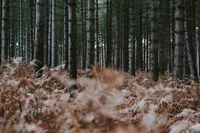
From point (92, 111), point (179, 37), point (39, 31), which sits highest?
point (39, 31)

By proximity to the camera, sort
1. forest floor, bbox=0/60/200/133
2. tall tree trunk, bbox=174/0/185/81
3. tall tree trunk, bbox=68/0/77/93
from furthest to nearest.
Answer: tall tree trunk, bbox=174/0/185/81, tall tree trunk, bbox=68/0/77/93, forest floor, bbox=0/60/200/133

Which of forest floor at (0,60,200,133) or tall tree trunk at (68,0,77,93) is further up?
tall tree trunk at (68,0,77,93)

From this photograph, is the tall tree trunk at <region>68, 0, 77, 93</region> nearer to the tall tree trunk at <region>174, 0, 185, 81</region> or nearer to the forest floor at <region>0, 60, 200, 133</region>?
the forest floor at <region>0, 60, 200, 133</region>

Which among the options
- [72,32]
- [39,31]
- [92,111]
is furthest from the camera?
[39,31]

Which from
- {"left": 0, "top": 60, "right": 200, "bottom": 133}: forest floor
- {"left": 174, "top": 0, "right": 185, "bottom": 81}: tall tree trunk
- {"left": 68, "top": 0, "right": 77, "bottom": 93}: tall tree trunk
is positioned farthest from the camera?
{"left": 174, "top": 0, "right": 185, "bottom": 81}: tall tree trunk

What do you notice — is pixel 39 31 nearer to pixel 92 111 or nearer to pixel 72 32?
pixel 72 32

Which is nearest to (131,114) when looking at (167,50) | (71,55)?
(71,55)

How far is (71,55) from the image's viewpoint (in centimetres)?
690

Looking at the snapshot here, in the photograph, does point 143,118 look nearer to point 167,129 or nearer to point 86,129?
point 167,129

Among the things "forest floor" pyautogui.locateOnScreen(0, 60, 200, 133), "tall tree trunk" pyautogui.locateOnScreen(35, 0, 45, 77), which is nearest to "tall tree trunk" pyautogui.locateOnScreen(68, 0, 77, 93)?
"tall tree trunk" pyautogui.locateOnScreen(35, 0, 45, 77)

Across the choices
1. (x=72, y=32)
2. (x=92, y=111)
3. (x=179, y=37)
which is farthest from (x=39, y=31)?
(x=92, y=111)

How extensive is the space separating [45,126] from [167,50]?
24.7m

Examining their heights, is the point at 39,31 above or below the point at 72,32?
above

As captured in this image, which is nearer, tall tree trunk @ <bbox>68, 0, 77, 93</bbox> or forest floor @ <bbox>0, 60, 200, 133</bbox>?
forest floor @ <bbox>0, 60, 200, 133</bbox>
